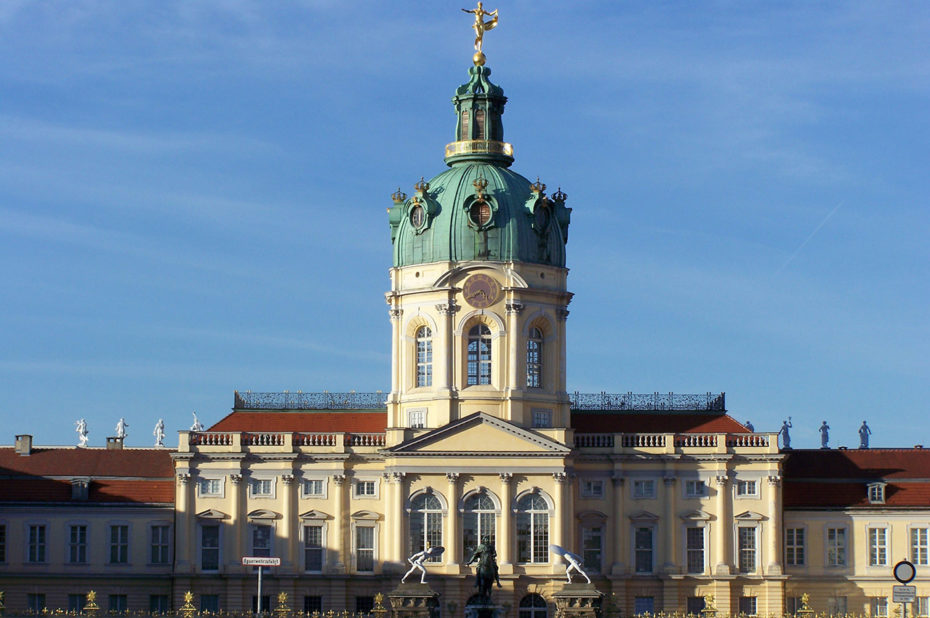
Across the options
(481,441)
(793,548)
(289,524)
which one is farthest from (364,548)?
(793,548)

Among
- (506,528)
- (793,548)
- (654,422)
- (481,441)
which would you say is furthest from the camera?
(654,422)

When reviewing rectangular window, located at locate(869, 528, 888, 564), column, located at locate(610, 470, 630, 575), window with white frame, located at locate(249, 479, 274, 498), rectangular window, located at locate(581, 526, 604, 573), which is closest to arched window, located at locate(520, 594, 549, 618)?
rectangular window, located at locate(581, 526, 604, 573)

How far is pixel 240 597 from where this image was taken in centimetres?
10288

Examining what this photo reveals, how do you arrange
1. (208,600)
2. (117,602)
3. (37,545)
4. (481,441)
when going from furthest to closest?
(37,545) → (117,602) → (208,600) → (481,441)

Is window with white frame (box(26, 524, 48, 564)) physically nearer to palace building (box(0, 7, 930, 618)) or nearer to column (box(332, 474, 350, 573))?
palace building (box(0, 7, 930, 618))

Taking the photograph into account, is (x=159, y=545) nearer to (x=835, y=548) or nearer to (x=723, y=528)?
(x=723, y=528)

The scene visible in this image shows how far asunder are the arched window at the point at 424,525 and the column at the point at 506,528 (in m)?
3.34

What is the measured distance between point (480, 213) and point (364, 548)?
19.4 meters

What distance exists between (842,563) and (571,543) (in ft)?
52.3

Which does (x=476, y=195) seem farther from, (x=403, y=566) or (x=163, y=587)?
(x=163, y=587)

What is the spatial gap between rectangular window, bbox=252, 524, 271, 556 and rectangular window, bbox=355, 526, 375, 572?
4.85 meters

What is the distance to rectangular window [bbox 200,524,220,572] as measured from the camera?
340 feet

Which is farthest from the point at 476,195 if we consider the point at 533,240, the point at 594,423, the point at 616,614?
the point at 616,614

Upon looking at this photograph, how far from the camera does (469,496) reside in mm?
100688
